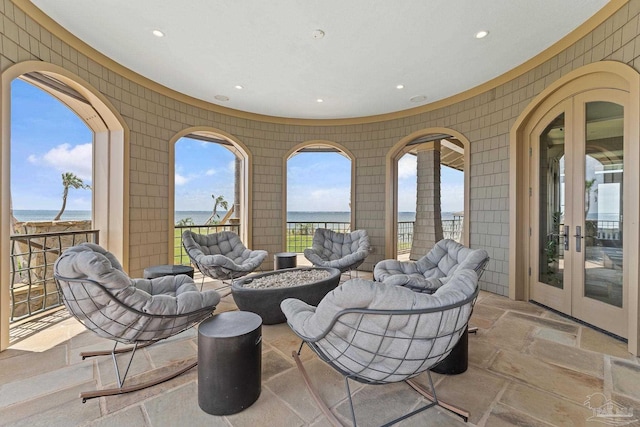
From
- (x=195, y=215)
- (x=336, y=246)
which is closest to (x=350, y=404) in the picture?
(x=336, y=246)

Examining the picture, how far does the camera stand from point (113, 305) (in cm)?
185

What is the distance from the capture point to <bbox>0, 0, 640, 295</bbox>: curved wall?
9.21 ft

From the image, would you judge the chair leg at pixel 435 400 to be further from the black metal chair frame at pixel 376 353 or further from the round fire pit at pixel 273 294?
the round fire pit at pixel 273 294

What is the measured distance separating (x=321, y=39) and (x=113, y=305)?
10.3ft

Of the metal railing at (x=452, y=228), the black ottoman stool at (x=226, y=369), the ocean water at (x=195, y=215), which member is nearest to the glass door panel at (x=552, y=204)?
the black ottoman stool at (x=226, y=369)

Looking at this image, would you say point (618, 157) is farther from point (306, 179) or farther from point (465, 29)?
point (306, 179)

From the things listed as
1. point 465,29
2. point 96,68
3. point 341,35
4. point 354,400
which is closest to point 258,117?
point 96,68

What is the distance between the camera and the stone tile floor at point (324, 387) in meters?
1.67

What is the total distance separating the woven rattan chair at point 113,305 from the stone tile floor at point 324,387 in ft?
0.70

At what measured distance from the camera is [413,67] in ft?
12.4

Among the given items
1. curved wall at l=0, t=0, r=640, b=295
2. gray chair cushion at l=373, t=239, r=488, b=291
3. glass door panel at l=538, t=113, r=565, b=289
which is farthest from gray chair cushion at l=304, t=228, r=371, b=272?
glass door panel at l=538, t=113, r=565, b=289

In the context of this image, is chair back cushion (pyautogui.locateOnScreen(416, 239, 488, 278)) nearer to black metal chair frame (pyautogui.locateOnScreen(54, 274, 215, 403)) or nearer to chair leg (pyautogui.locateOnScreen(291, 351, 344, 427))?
chair leg (pyautogui.locateOnScreen(291, 351, 344, 427))

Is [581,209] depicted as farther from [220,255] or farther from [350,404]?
[220,255]

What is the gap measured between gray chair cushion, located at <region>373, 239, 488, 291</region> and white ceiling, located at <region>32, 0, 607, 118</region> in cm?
231
